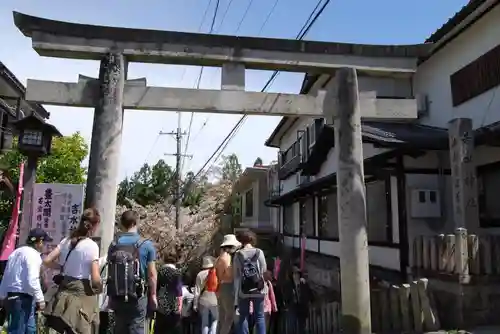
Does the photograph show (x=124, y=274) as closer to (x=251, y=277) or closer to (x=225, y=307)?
(x=251, y=277)

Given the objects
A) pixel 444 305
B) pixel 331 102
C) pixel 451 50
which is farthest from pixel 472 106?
pixel 444 305

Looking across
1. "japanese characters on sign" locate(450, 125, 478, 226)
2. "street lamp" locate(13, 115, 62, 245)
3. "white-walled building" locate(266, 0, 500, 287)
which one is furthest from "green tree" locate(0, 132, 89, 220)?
"japanese characters on sign" locate(450, 125, 478, 226)

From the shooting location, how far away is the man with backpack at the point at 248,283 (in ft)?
19.5

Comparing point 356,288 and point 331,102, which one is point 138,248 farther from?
point 331,102

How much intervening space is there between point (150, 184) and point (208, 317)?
39787 mm

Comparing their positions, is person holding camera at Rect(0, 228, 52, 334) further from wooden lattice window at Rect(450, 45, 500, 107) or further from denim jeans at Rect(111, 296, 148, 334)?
wooden lattice window at Rect(450, 45, 500, 107)

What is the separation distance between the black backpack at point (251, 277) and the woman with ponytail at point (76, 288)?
1.95 m

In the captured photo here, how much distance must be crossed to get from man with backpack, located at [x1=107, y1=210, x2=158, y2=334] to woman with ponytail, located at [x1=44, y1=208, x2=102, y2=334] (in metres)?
0.21

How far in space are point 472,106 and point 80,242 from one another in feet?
30.1

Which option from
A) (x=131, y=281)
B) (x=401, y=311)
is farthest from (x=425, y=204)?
(x=131, y=281)

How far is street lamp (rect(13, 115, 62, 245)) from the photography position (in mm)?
8500

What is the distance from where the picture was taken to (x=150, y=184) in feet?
149

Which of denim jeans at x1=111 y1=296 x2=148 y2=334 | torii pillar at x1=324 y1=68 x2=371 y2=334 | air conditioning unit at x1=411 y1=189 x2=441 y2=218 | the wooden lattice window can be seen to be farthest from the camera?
air conditioning unit at x1=411 y1=189 x2=441 y2=218

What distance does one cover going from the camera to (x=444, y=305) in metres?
6.97
